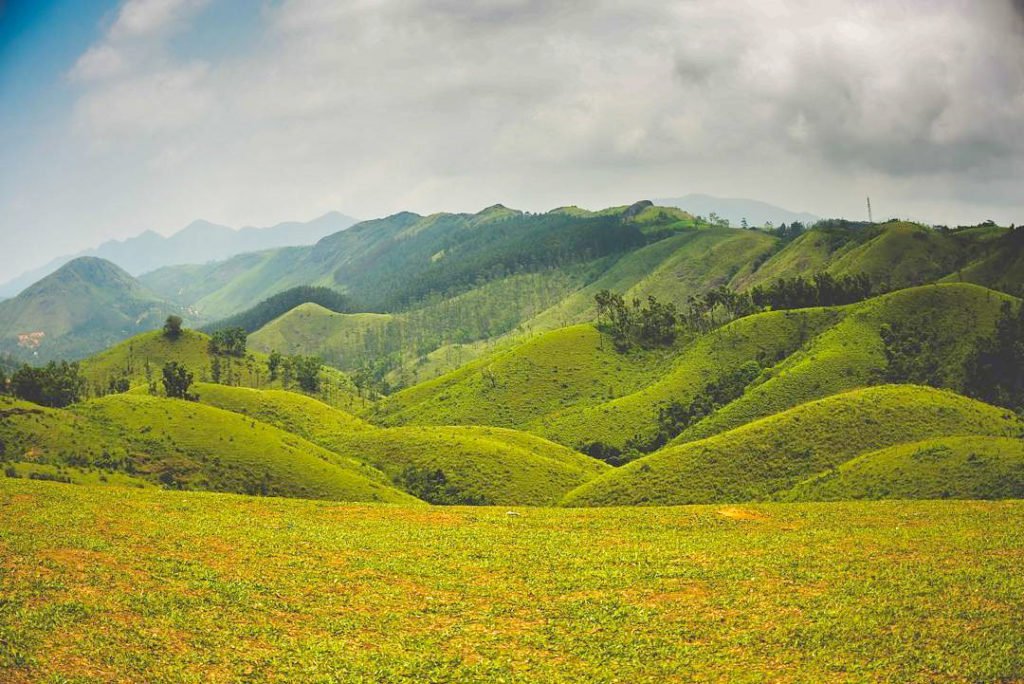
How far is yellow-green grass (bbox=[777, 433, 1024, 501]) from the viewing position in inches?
2504

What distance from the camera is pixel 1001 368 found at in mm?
129000

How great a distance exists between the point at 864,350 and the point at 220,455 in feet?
406

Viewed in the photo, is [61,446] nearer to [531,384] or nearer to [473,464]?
[473,464]

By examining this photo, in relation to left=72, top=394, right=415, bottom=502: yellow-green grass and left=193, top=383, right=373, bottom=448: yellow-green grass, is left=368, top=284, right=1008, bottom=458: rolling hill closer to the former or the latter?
left=193, top=383, right=373, bottom=448: yellow-green grass

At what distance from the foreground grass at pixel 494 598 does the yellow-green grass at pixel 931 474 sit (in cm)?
1539

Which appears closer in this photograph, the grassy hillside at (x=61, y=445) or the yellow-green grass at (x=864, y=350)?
the grassy hillside at (x=61, y=445)

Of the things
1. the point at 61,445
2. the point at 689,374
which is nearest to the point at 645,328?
the point at 689,374

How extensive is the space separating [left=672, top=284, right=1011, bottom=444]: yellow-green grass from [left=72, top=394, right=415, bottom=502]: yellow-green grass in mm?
64665

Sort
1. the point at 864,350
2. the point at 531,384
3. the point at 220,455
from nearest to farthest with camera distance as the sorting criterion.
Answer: the point at 220,455 → the point at 864,350 → the point at 531,384

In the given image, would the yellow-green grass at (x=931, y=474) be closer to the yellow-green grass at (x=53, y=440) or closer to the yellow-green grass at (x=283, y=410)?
the yellow-green grass at (x=53, y=440)

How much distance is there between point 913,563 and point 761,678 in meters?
18.1

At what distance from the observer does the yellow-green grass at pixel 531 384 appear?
162625 millimetres

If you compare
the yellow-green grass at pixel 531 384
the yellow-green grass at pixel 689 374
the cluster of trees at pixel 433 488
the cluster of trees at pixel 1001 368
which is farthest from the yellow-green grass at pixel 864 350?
the cluster of trees at pixel 433 488

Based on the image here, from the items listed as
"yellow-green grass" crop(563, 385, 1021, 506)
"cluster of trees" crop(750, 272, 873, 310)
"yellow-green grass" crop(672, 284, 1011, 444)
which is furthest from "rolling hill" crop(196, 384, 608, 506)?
"cluster of trees" crop(750, 272, 873, 310)
